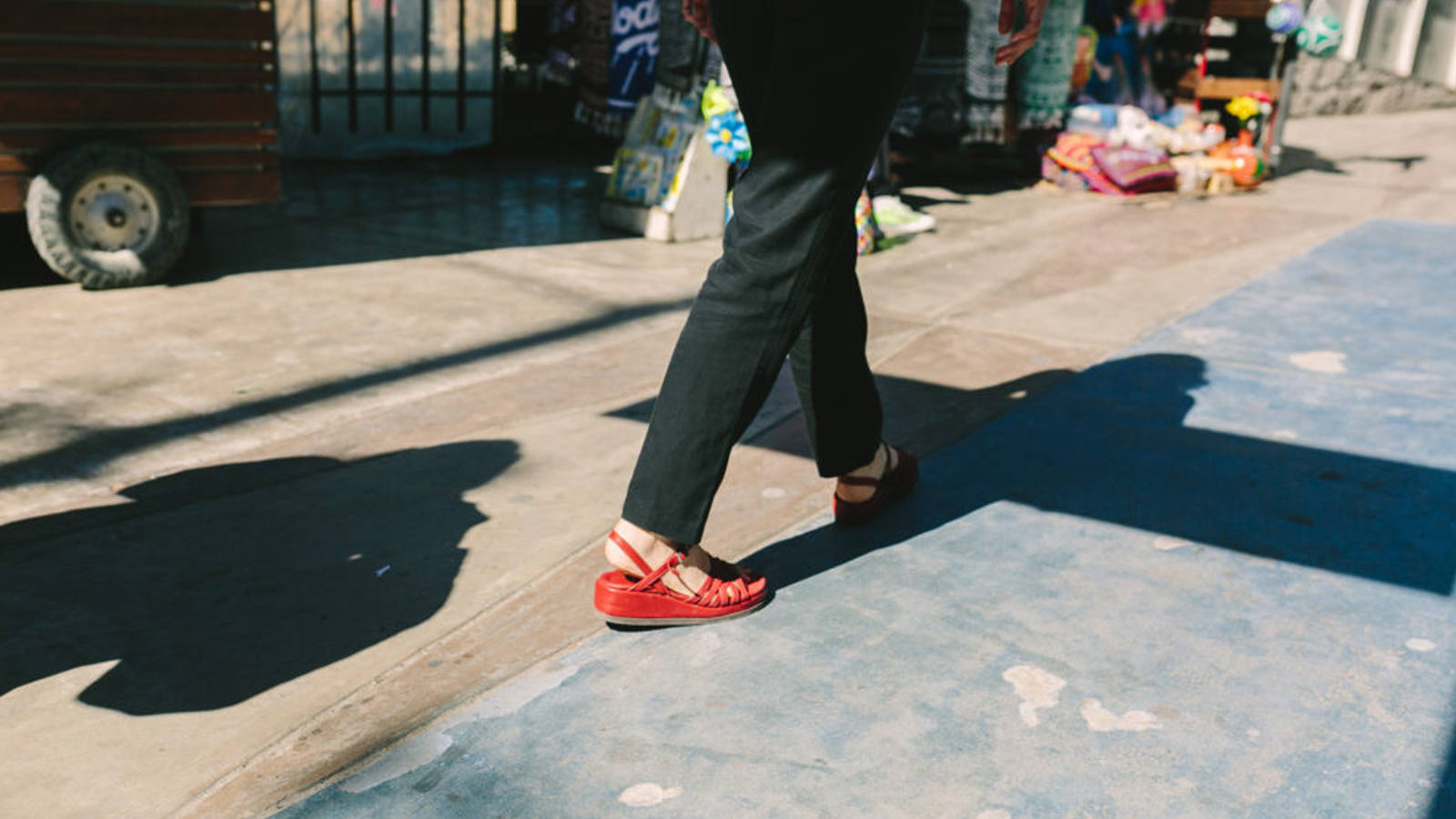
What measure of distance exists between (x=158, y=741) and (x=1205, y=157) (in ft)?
28.2

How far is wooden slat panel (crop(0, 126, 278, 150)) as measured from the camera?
4570mm

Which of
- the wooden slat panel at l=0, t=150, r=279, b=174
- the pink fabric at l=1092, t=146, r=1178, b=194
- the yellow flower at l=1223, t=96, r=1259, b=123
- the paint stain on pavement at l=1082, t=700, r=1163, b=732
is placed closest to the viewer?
the paint stain on pavement at l=1082, t=700, r=1163, b=732

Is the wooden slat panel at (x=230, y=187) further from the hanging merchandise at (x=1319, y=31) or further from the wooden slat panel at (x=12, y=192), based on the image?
the hanging merchandise at (x=1319, y=31)

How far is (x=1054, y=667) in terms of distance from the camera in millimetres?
2141

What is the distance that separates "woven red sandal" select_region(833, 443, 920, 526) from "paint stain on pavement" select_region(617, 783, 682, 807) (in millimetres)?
1034

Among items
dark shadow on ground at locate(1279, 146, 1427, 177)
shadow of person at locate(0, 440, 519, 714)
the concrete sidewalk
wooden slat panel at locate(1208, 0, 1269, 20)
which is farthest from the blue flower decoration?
dark shadow on ground at locate(1279, 146, 1427, 177)

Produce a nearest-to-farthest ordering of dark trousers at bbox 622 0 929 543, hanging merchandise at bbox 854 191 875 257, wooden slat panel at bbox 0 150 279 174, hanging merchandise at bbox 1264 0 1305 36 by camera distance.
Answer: dark trousers at bbox 622 0 929 543, wooden slat panel at bbox 0 150 279 174, hanging merchandise at bbox 854 191 875 257, hanging merchandise at bbox 1264 0 1305 36

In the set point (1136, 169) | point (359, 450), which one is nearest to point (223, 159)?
point (359, 450)

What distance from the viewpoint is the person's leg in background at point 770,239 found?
6.82ft

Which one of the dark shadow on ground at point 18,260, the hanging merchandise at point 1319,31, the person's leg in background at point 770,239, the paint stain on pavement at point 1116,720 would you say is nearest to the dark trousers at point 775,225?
the person's leg in background at point 770,239

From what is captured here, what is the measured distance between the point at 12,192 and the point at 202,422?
1.81m

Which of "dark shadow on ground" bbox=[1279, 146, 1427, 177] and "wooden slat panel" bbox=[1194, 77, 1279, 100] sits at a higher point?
"wooden slat panel" bbox=[1194, 77, 1279, 100]

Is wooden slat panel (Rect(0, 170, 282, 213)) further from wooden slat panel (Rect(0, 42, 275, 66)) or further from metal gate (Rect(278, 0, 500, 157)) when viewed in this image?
metal gate (Rect(278, 0, 500, 157))

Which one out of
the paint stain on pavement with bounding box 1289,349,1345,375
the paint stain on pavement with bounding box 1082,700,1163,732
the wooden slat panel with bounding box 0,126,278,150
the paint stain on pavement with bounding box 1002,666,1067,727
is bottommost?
the paint stain on pavement with bounding box 1002,666,1067,727
